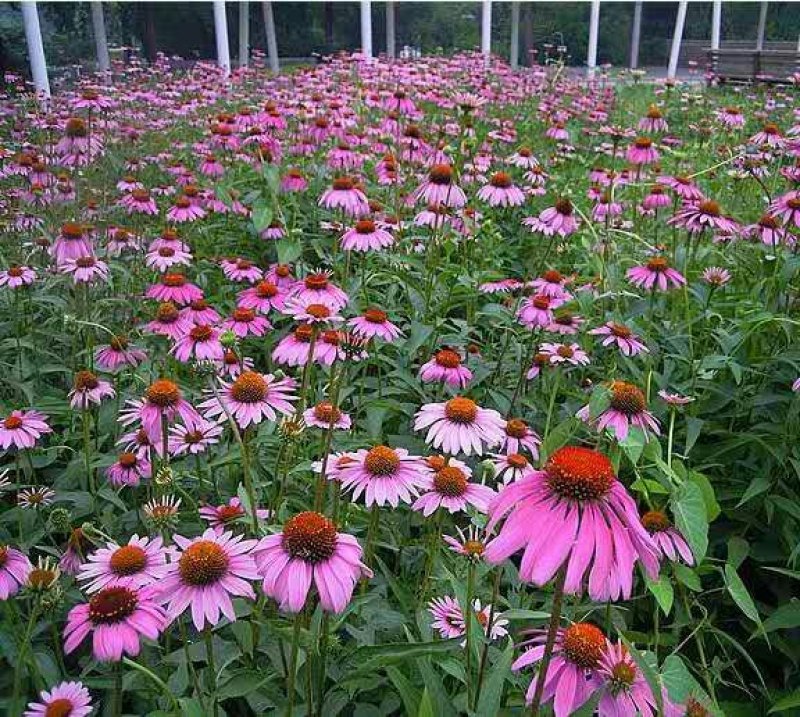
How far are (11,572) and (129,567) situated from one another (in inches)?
9.1

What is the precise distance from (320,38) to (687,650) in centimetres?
1243

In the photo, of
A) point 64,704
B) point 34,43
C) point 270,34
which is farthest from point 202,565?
point 270,34

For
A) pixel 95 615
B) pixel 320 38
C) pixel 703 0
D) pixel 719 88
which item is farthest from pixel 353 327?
pixel 703 0

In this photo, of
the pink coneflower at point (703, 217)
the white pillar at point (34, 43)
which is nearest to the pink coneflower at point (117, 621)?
the pink coneflower at point (703, 217)

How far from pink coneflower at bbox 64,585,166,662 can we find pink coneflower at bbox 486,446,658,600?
430mm

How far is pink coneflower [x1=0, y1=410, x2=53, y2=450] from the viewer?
140 cm

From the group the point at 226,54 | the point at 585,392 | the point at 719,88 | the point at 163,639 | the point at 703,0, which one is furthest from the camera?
the point at 703,0

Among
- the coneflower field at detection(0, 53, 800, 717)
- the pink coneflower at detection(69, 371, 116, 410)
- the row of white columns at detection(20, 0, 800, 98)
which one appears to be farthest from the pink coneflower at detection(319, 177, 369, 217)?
the row of white columns at detection(20, 0, 800, 98)

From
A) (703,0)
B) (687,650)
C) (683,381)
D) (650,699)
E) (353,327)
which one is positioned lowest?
(687,650)

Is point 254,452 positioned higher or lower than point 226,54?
lower

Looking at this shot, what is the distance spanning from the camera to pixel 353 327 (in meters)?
1.60

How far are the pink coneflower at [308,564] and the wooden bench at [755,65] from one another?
28.9ft

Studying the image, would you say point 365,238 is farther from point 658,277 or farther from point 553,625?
point 553,625

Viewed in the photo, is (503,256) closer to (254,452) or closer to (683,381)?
(683,381)
